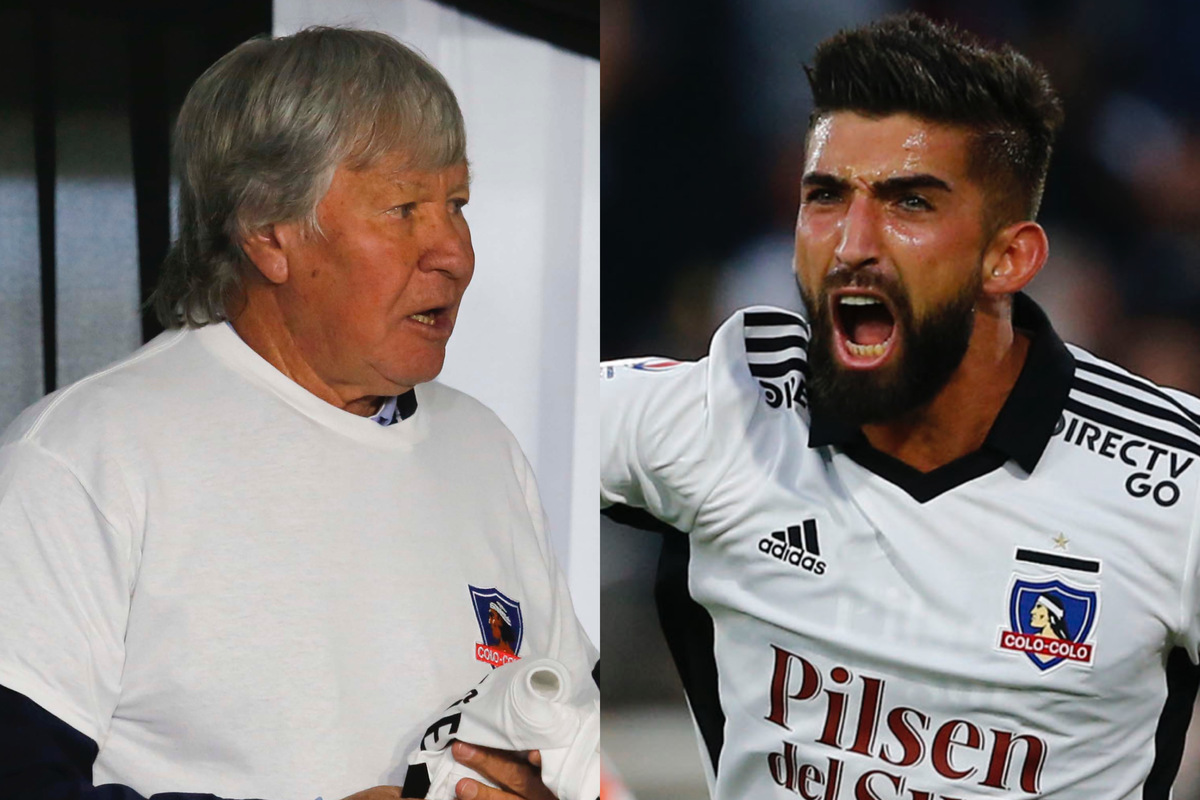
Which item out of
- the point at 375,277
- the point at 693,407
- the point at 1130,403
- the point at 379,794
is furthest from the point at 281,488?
the point at 1130,403

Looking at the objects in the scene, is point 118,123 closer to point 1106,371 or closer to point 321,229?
point 321,229

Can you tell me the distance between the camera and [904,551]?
1557mm

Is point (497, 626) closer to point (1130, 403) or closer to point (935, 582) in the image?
point (935, 582)

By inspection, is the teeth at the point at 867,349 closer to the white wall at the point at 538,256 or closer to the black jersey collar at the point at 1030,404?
the black jersey collar at the point at 1030,404

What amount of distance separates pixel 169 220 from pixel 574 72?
1.94 ft

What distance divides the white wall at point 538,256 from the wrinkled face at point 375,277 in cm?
14

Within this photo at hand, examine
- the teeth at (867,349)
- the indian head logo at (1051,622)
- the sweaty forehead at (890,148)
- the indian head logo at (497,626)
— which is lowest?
the indian head logo at (497,626)

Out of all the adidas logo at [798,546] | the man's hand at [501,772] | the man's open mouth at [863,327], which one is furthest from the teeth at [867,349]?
the man's hand at [501,772]

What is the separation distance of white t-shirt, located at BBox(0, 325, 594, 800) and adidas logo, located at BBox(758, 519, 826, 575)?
1.00 feet

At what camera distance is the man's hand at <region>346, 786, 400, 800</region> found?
1509 millimetres

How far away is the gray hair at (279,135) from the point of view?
1526 millimetres

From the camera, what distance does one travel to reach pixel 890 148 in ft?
4.89

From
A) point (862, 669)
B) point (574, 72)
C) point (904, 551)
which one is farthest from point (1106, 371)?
point (574, 72)

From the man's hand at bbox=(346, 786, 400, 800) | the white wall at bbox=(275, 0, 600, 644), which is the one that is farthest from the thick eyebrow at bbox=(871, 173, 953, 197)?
the man's hand at bbox=(346, 786, 400, 800)
